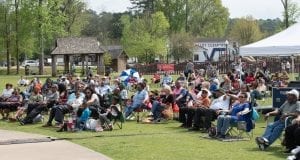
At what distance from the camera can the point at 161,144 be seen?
1256cm

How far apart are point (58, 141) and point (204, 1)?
86290 millimetres

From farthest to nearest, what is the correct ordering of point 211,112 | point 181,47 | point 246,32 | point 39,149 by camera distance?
point 246,32 < point 181,47 < point 211,112 < point 39,149

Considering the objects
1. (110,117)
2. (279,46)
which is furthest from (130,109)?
(279,46)

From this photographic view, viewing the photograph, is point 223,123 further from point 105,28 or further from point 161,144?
point 105,28

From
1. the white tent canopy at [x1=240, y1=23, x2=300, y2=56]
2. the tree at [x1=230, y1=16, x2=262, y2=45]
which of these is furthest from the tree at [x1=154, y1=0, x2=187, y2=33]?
the white tent canopy at [x1=240, y1=23, x2=300, y2=56]

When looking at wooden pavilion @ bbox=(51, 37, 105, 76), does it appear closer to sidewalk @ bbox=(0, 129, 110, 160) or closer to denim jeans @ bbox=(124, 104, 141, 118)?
denim jeans @ bbox=(124, 104, 141, 118)

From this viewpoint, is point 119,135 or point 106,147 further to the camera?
point 119,135

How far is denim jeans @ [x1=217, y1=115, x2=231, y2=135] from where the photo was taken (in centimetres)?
1306

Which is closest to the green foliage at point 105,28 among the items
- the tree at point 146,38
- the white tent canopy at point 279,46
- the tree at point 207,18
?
the tree at point 207,18

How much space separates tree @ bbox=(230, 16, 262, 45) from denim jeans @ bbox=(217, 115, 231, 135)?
8118 cm

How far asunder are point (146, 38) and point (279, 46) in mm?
51541

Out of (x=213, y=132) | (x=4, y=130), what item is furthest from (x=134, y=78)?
(x=213, y=132)

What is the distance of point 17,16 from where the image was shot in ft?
223

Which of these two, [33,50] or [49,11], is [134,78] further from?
[33,50]
